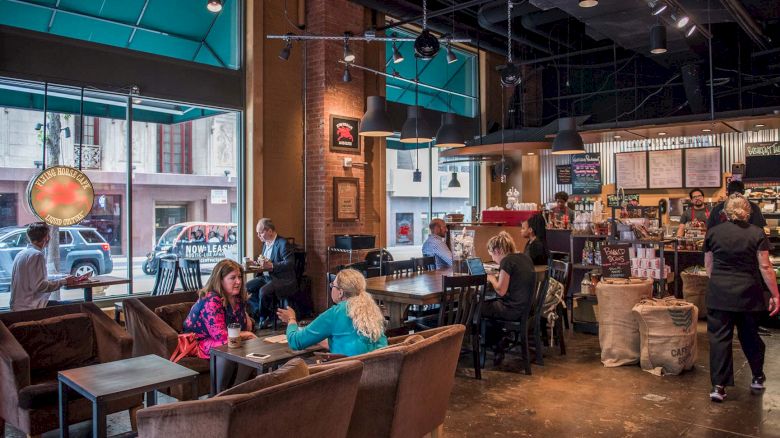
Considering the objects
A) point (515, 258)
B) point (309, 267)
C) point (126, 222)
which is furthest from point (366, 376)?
point (309, 267)

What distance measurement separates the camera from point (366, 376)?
2883 millimetres

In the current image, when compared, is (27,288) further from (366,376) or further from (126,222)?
(366,376)

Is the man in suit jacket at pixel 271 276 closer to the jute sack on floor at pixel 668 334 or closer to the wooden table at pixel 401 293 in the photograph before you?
the wooden table at pixel 401 293

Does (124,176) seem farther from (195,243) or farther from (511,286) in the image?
(511,286)

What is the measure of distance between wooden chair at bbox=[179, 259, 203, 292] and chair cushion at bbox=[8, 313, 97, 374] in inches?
89.5

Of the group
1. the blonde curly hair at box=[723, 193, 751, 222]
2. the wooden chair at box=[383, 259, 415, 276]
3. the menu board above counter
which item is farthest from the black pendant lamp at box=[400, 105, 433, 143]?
the menu board above counter

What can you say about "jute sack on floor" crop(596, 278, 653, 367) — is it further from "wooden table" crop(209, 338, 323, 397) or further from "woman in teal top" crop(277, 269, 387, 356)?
"wooden table" crop(209, 338, 323, 397)

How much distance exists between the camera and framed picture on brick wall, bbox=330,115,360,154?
8297 mm

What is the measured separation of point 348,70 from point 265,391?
662 cm

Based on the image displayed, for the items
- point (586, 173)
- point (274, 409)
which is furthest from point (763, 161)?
point (274, 409)

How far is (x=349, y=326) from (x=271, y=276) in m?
4.19

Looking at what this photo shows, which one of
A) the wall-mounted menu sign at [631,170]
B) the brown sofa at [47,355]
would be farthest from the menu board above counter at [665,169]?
the brown sofa at [47,355]

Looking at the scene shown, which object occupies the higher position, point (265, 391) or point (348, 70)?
point (348, 70)

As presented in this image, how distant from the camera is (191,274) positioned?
659 cm
